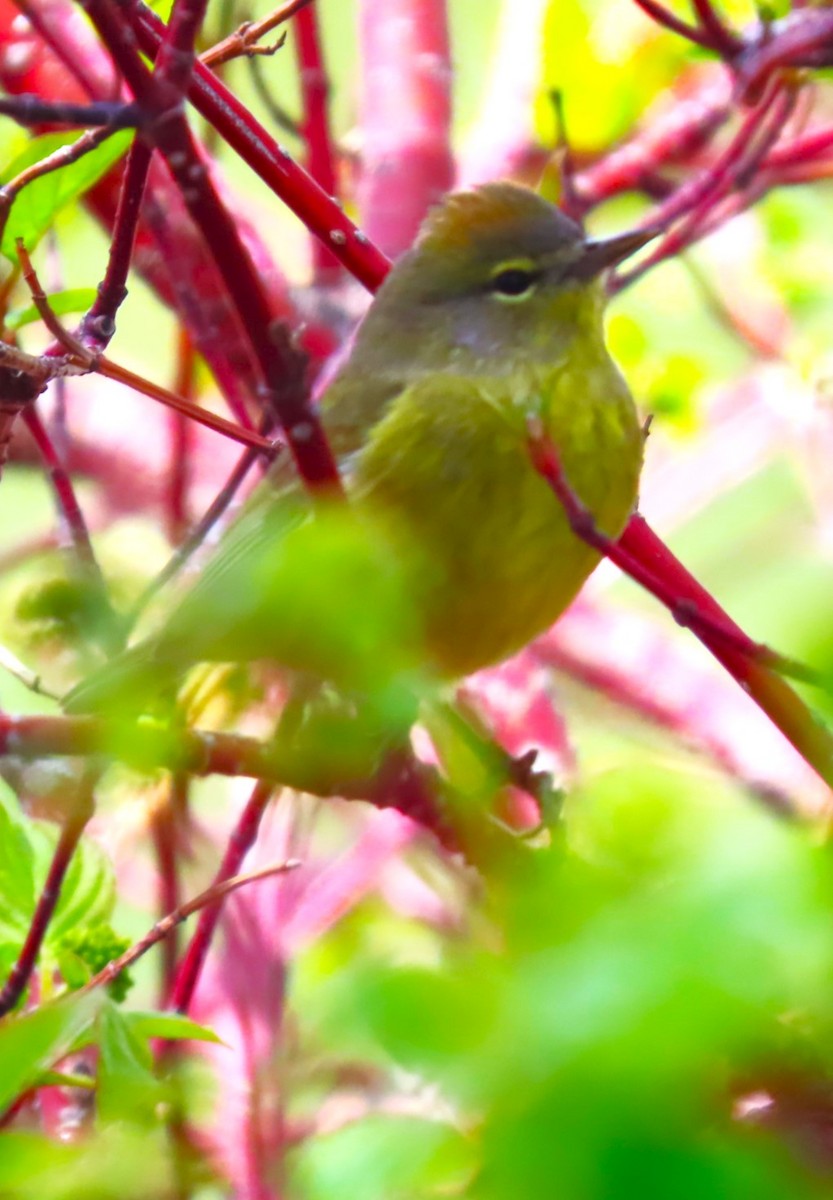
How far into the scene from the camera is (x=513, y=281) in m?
1.70

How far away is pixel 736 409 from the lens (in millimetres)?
2795

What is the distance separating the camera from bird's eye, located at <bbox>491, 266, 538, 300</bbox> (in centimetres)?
169

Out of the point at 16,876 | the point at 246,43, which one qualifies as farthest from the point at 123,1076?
the point at 246,43

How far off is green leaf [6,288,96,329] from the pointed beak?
66cm

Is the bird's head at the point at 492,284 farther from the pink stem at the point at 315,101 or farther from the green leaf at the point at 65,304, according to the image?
the green leaf at the point at 65,304

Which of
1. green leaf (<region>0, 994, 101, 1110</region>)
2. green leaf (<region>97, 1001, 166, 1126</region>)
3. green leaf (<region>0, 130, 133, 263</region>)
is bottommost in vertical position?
green leaf (<region>0, 994, 101, 1110</region>)

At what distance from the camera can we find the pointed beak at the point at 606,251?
149 cm

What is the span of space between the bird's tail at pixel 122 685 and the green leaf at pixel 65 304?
0.91 feet

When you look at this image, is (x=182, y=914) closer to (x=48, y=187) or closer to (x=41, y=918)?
(x=41, y=918)

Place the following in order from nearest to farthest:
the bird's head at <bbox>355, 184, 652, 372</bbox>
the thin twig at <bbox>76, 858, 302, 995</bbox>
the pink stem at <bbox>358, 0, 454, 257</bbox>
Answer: the thin twig at <bbox>76, 858, 302, 995</bbox>
the bird's head at <bbox>355, 184, 652, 372</bbox>
the pink stem at <bbox>358, 0, 454, 257</bbox>

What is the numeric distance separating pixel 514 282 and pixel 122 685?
3.81ft

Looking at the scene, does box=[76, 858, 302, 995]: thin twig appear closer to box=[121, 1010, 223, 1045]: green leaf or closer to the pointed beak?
box=[121, 1010, 223, 1045]: green leaf

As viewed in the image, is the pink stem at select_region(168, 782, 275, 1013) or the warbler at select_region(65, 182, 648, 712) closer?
the pink stem at select_region(168, 782, 275, 1013)

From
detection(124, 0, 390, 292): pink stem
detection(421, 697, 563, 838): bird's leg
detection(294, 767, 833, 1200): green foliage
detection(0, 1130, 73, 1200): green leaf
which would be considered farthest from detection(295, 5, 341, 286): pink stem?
detection(294, 767, 833, 1200): green foliage
